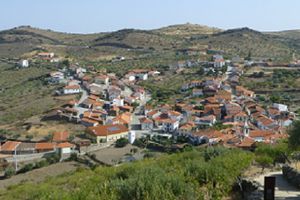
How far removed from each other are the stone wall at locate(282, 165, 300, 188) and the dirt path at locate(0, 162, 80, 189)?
61.9 ft

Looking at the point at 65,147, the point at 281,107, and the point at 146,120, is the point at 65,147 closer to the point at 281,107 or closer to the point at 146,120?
the point at 146,120

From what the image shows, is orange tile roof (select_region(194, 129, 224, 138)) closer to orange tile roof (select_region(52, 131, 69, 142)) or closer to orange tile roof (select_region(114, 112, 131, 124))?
orange tile roof (select_region(114, 112, 131, 124))

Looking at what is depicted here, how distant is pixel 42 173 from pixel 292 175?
74.7 feet

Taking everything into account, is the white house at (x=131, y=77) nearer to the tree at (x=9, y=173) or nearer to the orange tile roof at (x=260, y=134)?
the orange tile roof at (x=260, y=134)

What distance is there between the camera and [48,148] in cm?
A: 4028

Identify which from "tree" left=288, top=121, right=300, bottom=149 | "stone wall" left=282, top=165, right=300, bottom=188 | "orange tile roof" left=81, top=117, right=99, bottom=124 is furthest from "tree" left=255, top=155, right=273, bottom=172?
"orange tile roof" left=81, top=117, right=99, bottom=124

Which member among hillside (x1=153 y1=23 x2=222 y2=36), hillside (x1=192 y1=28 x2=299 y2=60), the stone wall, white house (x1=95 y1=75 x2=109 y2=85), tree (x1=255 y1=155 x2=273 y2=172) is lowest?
white house (x1=95 y1=75 x2=109 y2=85)

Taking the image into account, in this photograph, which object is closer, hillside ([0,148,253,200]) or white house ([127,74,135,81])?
hillside ([0,148,253,200])

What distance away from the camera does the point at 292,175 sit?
12391mm

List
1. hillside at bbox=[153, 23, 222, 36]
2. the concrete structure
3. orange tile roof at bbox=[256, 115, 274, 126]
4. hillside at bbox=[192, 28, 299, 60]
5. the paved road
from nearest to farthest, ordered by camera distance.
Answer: the concrete structure < orange tile roof at bbox=[256, 115, 274, 126] < the paved road < hillside at bbox=[192, 28, 299, 60] < hillside at bbox=[153, 23, 222, 36]

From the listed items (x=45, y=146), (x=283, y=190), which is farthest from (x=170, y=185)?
(x=45, y=146)

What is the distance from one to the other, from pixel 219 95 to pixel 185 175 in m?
47.9

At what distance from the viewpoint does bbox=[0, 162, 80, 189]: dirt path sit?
95.7 ft

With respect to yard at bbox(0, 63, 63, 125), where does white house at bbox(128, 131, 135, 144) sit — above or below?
below
